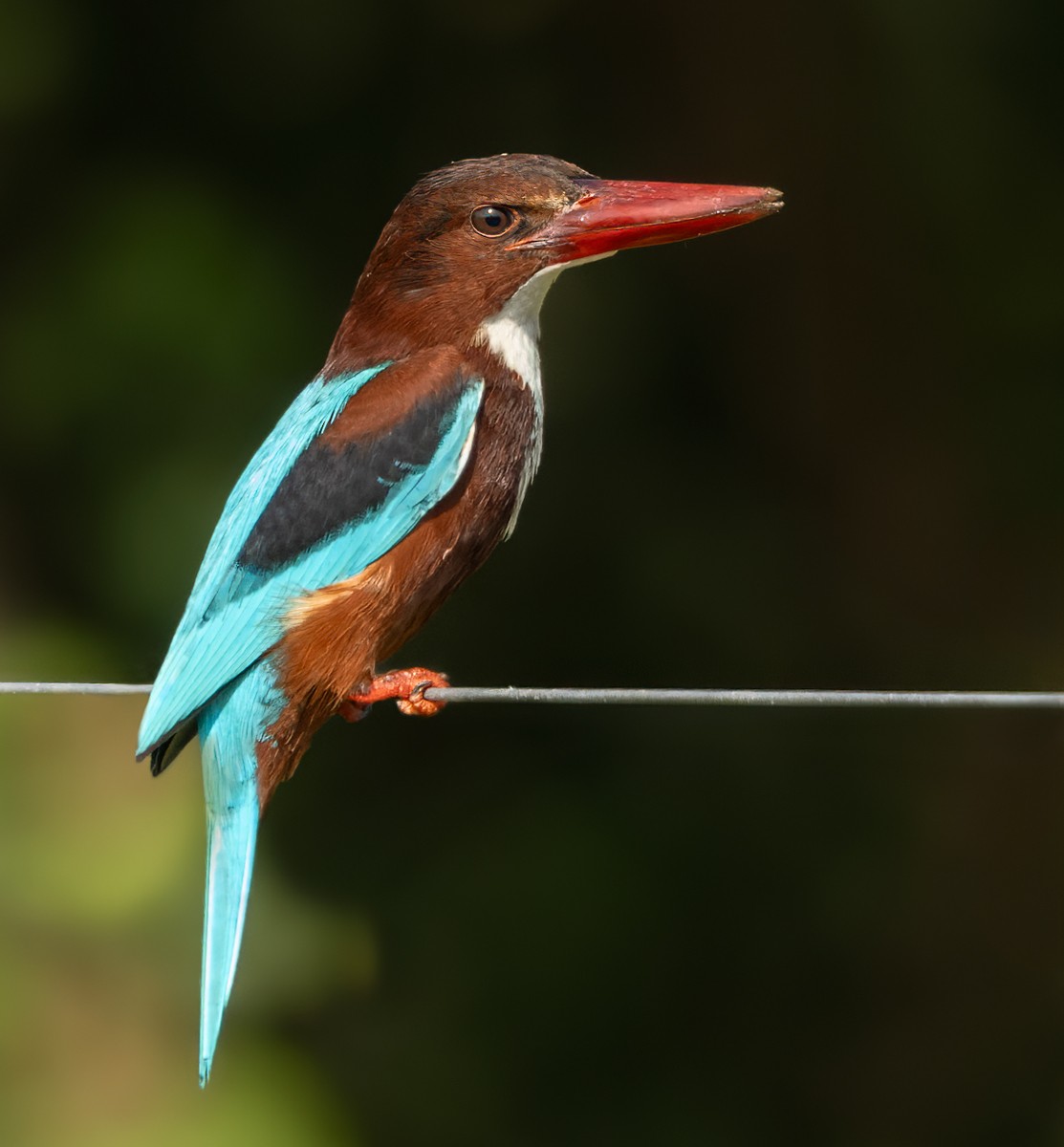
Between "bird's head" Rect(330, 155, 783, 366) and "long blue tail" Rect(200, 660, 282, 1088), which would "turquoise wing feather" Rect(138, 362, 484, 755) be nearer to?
"long blue tail" Rect(200, 660, 282, 1088)

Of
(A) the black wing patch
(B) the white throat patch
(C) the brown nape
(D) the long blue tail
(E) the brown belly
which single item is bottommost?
(D) the long blue tail

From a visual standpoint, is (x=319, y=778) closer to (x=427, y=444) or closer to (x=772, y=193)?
(x=427, y=444)

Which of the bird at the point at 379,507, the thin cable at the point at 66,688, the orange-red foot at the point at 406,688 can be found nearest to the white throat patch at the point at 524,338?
the bird at the point at 379,507

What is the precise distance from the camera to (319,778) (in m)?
3.09

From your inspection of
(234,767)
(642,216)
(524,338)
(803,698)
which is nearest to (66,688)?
(234,767)

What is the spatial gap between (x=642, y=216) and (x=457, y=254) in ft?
0.89

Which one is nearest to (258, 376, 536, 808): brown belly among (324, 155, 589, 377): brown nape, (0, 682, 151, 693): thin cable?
(324, 155, 589, 377): brown nape

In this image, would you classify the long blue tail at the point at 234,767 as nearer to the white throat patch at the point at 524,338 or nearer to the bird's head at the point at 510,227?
the white throat patch at the point at 524,338

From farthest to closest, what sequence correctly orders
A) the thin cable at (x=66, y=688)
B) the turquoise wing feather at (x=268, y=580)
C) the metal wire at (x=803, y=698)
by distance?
the turquoise wing feather at (x=268, y=580) < the thin cable at (x=66, y=688) < the metal wire at (x=803, y=698)

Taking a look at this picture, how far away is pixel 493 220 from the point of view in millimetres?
2357

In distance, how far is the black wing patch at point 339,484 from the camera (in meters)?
2.16

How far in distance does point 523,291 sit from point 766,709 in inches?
45.4

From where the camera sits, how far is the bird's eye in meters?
2.35

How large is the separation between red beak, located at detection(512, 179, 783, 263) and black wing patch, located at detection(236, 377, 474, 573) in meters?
0.31
